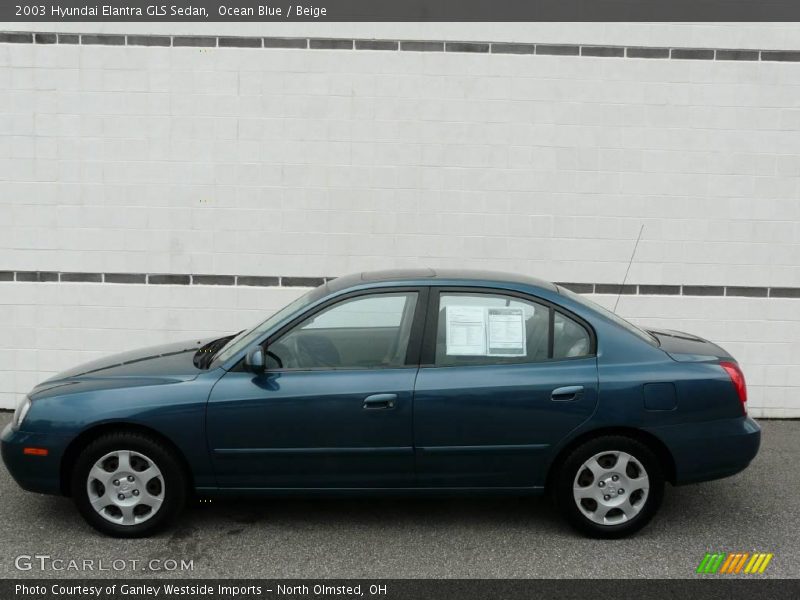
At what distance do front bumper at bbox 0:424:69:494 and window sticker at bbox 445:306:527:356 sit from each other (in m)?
2.15

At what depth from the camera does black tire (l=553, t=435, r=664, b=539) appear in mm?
4676

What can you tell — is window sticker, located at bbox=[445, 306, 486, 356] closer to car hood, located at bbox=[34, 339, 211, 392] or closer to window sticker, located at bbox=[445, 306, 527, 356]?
window sticker, located at bbox=[445, 306, 527, 356]

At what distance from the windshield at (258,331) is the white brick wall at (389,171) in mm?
2241

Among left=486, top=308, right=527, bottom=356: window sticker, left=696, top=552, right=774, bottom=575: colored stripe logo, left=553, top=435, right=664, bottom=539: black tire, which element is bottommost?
left=696, top=552, right=774, bottom=575: colored stripe logo

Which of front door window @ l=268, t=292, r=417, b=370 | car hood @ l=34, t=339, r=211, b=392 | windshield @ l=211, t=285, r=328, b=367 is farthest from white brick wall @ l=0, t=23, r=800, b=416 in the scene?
front door window @ l=268, t=292, r=417, b=370

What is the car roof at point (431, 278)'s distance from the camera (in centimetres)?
491

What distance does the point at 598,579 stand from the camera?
4.31 metres

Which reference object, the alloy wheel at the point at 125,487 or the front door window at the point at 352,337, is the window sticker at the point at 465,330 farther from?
the alloy wheel at the point at 125,487

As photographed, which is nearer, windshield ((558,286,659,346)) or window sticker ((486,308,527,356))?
window sticker ((486,308,527,356))

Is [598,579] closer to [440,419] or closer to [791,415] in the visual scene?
[440,419]

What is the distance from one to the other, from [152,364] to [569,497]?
248cm

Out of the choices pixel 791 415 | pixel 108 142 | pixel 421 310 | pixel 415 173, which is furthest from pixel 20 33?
pixel 791 415
